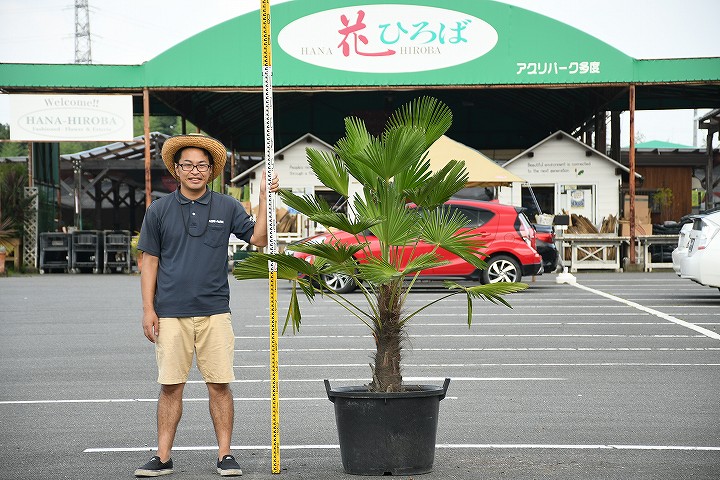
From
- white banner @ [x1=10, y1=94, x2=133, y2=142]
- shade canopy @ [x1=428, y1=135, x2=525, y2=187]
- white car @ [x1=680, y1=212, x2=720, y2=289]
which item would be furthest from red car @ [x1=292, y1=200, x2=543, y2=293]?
white banner @ [x1=10, y1=94, x2=133, y2=142]

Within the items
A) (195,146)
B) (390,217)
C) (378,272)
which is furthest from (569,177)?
(378,272)

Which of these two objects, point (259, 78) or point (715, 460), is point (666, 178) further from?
point (715, 460)

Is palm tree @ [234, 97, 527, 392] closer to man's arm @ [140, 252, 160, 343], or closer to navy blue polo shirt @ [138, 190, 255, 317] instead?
navy blue polo shirt @ [138, 190, 255, 317]

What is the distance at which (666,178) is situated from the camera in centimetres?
4912

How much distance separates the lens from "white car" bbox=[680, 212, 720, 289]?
18078mm

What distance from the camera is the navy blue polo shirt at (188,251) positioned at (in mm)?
6461

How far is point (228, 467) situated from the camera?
20.7ft

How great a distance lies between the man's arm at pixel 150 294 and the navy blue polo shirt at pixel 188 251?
3cm

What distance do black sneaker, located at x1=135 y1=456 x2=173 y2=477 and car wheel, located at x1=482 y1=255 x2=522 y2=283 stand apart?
15202 millimetres

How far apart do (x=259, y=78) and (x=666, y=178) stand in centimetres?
2503

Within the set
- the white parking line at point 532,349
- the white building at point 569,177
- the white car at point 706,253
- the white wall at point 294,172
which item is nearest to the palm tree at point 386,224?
the white parking line at point 532,349

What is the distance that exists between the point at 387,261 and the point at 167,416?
1.59 m

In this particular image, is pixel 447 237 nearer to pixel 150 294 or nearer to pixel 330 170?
pixel 330 170

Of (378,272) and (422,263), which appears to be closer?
(378,272)
